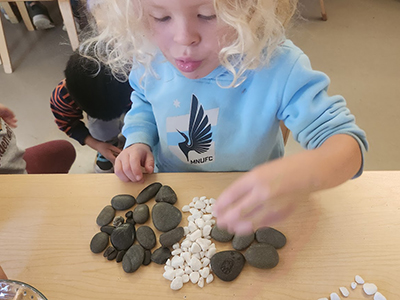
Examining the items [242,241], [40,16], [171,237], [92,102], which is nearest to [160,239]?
[171,237]

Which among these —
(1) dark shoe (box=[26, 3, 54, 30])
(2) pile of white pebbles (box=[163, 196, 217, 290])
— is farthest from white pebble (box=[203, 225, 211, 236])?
(1) dark shoe (box=[26, 3, 54, 30])

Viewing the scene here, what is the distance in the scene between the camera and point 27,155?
95 cm

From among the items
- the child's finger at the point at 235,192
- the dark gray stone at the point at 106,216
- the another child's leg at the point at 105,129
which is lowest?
the another child's leg at the point at 105,129

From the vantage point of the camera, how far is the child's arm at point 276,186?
1.22 ft

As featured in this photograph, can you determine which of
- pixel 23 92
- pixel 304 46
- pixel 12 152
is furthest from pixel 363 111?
pixel 23 92

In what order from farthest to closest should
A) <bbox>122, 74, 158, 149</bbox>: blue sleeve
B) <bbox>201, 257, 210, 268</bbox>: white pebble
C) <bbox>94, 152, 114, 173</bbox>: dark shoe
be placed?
<bbox>94, 152, 114, 173</bbox>: dark shoe < <bbox>122, 74, 158, 149</bbox>: blue sleeve < <bbox>201, 257, 210, 268</bbox>: white pebble

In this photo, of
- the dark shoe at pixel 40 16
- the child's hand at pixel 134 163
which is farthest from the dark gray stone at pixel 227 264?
the dark shoe at pixel 40 16

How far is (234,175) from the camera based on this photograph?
0.58 meters

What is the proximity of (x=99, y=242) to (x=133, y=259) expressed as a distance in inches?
2.5

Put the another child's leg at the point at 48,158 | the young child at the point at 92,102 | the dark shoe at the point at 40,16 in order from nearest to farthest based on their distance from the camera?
1. the young child at the point at 92,102
2. the another child's leg at the point at 48,158
3. the dark shoe at the point at 40,16

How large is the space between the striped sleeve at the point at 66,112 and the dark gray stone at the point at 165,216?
560 millimetres

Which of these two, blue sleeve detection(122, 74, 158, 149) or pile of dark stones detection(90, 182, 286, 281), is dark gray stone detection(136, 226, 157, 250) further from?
blue sleeve detection(122, 74, 158, 149)

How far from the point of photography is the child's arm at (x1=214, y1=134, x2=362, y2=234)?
37 cm

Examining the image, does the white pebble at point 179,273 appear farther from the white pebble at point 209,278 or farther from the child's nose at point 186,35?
the child's nose at point 186,35
